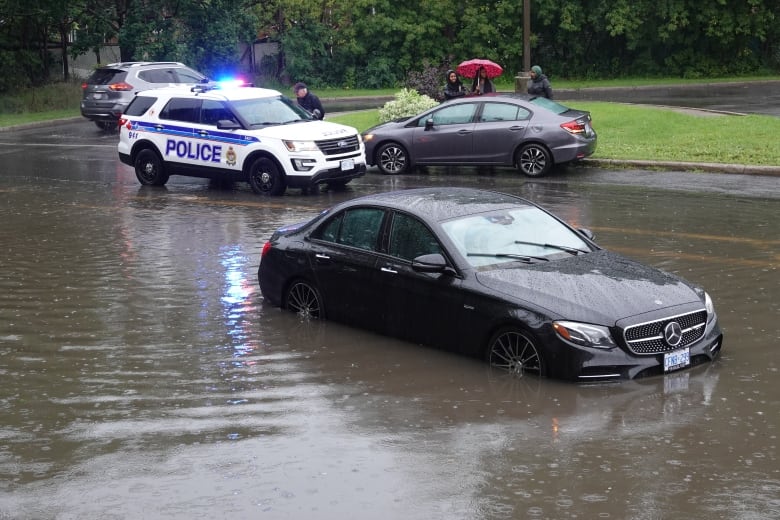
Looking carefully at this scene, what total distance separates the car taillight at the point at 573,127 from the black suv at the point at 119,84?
46.9 feet

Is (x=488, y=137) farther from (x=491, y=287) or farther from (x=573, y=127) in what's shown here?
(x=491, y=287)

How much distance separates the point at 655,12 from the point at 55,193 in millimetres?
30701

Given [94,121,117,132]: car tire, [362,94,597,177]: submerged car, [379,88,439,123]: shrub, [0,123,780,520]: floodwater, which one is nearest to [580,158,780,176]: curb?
[362,94,597,177]: submerged car

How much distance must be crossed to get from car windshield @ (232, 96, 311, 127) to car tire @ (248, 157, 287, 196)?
71 centimetres

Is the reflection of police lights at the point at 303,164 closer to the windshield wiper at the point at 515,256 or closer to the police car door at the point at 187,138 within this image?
A: the police car door at the point at 187,138

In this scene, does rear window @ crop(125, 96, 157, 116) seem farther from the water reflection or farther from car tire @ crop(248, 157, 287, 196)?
the water reflection

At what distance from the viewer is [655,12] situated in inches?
1789

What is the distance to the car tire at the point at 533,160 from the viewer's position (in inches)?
826

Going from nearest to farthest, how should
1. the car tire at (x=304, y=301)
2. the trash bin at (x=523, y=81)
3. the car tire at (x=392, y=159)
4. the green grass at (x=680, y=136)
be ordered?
the car tire at (x=304, y=301)
the green grass at (x=680, y=136)
the car tire at (x=392, y=159)
the trash bin at (x=523, y=81)

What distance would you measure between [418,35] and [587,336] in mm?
39256

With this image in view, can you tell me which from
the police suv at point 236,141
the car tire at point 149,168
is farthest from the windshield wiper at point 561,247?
the car tire at point 149,168

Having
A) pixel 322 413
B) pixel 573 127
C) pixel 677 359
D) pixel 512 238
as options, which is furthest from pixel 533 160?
pixel 322 413

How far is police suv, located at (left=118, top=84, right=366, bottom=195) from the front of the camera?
19.6m

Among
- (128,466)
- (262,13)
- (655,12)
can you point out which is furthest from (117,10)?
(128,466)
